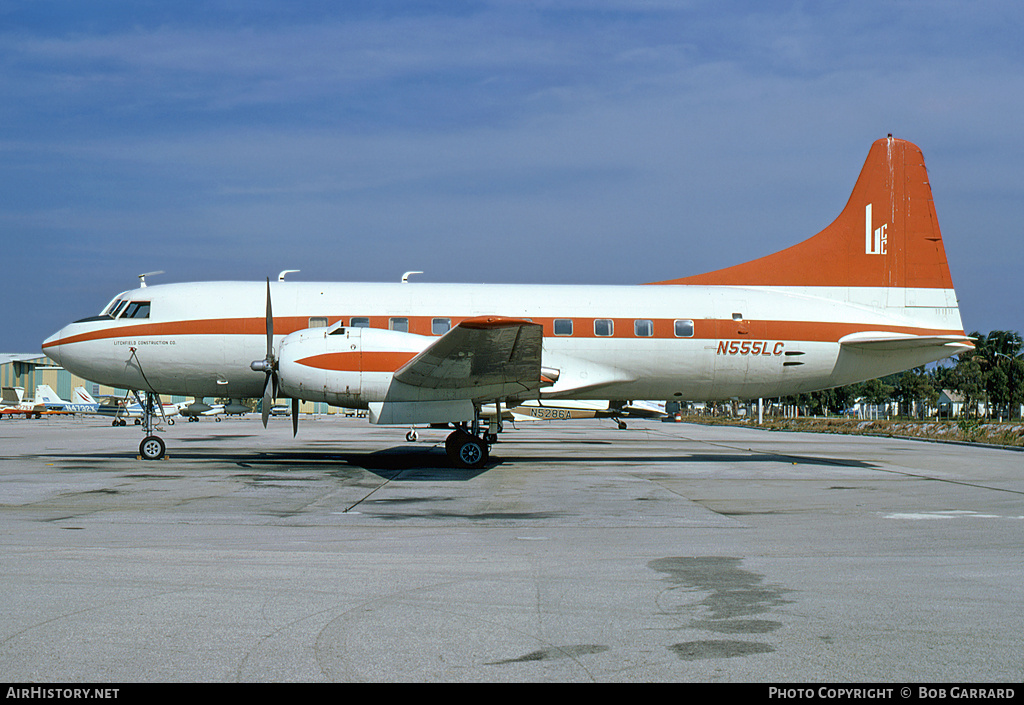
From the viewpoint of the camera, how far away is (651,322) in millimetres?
18750

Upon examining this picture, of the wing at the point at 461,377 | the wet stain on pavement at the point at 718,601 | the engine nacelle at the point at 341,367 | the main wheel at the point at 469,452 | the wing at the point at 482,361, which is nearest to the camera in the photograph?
the wet stain on pavement at the point at 718,601

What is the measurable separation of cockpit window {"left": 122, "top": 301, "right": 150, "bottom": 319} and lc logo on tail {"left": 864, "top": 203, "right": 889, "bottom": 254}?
18202 mm

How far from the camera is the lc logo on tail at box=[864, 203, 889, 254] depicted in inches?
787

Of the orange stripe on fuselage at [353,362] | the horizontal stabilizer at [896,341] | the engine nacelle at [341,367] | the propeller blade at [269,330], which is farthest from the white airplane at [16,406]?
the horizontal stabilizer at [896,341]

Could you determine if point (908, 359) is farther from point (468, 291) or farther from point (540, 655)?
point (540, 655)

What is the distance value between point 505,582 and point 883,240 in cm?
1730

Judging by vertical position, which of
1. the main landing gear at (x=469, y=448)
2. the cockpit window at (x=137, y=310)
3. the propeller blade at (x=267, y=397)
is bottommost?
the main landing gear at (x=469, y=448)

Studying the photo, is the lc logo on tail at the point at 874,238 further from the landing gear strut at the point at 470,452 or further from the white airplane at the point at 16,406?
the white airplane at the point at 16,406

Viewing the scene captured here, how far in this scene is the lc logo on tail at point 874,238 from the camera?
2000 centimetres

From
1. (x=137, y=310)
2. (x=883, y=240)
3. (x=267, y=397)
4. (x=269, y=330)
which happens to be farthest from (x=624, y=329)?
(x=137, y=310)

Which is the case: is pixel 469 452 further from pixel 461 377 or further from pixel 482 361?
pixel 482 361

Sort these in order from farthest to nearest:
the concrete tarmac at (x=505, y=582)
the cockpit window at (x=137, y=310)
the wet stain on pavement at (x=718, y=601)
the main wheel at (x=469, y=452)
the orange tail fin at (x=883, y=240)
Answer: the orange tail fin at (x=883, y=240) < the cockpit window at (x=137, y=310) < the main wheel at (x=469, y=452) < the wet stain on pavement at (x=718, y=601) < the concrete tarmac at (x=505, y=582)

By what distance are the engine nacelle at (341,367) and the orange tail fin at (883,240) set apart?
9312 mm

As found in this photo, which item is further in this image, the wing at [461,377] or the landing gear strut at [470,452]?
the landing gear strut at [470,452]
